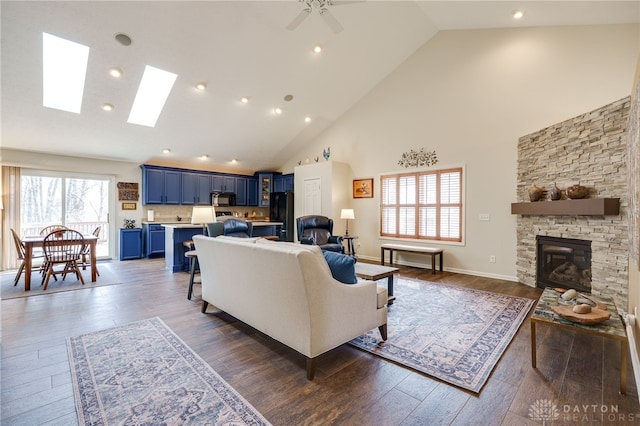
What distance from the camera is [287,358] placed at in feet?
7.84

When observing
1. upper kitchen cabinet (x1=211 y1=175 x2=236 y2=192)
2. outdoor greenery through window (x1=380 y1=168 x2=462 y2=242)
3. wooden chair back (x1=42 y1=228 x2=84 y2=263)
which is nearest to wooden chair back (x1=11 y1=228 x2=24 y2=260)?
wooden chair back (x1=42 y1=228 x2=84 y2=263)

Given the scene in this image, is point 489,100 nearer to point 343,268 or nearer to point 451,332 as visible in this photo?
point 451,332

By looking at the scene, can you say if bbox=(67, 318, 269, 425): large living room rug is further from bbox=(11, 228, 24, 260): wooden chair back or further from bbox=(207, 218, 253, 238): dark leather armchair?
bbox=(11, 228, 24, 260): wooden chair back

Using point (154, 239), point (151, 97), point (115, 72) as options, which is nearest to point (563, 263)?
point (115, 72)

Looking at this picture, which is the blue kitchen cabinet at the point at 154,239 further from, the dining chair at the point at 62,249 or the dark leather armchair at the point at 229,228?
the dark leather armchair at the point at 229,228

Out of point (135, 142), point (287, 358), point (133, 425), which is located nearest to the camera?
point (133, 425)

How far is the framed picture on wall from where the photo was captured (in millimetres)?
7027

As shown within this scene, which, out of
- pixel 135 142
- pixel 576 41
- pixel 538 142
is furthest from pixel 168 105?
pixel 576 41

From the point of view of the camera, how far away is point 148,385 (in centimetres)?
201

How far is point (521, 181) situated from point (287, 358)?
466cm

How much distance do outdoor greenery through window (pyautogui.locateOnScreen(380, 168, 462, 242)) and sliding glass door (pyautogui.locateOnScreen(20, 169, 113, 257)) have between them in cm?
628

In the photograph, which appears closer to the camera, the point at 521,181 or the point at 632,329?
the point at 632,329

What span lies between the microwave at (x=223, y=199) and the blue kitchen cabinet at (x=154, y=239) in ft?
5.62

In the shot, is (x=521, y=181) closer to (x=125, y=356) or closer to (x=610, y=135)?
(x=610, y=135)
